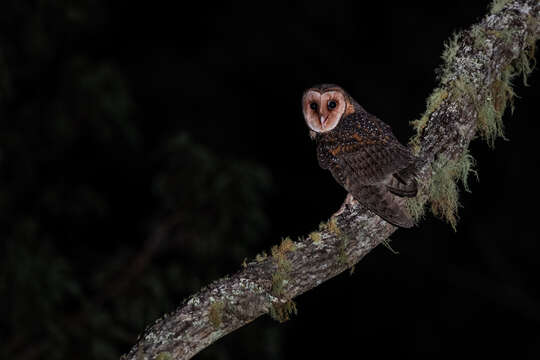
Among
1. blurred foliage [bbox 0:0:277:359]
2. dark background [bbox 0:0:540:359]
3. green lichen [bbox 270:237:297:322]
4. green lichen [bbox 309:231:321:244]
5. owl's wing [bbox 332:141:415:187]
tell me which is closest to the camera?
green lichen [bbox 270:237:297:322]

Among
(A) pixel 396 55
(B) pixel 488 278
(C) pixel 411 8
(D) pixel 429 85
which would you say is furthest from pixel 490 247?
(C) pixel 411 8

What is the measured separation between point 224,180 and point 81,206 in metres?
2.76

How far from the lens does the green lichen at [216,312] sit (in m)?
3.14

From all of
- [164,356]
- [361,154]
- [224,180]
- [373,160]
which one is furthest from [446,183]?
[224,180]

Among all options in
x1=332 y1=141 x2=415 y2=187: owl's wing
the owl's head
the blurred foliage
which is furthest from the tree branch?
the blurred foliage

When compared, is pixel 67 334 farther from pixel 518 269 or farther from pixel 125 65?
pixel 518 269

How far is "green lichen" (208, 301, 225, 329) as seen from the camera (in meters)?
3.14

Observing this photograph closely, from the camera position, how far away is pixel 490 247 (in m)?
14.1

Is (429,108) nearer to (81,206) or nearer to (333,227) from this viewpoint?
(333,227)

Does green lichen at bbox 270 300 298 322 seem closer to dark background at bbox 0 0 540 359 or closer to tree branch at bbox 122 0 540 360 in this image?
tree branch at bbox 122 0 540 360

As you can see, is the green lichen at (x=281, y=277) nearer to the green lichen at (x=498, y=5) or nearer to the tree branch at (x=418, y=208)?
the tree branch at (x=418, y=208)

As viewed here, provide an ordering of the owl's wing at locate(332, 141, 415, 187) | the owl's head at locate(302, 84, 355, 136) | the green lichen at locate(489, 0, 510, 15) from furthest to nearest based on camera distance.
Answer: the owl's head at locate(302, 84, 355, 136) → the green lichen at locate(489, 0, 510, 15) → the owl's wing at locate(332, 141, 415, 187)

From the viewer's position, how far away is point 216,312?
10.3ft

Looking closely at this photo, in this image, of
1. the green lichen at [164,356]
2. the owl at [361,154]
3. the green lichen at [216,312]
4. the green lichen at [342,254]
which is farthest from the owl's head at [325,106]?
the green lichen at [164,356]
